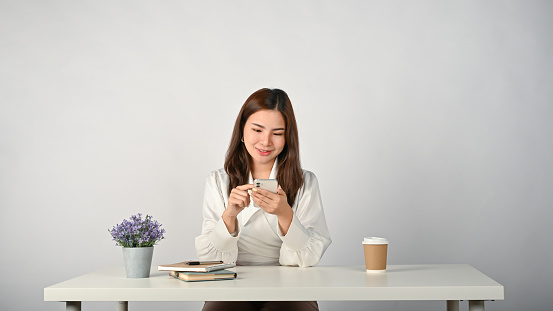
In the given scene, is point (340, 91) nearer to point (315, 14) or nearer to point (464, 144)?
point (315, 14)

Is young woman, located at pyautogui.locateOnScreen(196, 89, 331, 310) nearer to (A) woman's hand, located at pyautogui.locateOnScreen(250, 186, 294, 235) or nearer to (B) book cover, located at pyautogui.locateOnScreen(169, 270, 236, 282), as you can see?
(A) woman's hand, located at pyautogui.locateOnScreen(250, 186, 294, 235)

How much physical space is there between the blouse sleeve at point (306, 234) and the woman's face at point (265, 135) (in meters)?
0.21

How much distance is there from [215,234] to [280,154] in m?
0.51

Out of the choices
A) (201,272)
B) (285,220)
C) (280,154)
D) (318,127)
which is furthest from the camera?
(318,127)

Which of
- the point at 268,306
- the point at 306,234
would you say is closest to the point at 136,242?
the point at 268,306

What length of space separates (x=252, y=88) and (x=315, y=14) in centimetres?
63

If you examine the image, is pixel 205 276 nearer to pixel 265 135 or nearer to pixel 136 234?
pixel 136 234

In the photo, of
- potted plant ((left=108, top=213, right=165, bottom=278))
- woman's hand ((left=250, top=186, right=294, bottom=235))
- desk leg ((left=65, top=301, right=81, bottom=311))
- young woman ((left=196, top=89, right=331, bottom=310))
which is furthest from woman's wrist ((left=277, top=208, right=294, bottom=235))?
desk leg ((left=65, top=301, right=81, bottom=311))

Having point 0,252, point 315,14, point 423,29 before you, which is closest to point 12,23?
point 0,252

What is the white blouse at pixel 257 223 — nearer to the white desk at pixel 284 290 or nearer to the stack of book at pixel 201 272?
the stack of book at pixel 201 272

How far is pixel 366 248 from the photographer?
1992 millimetres

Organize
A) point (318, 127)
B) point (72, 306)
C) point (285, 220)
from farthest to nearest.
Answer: point (318, 127)
point (285, 220)
point (72, 306)

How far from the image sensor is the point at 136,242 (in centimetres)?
185

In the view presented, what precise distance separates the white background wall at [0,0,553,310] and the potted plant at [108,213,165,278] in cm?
175
